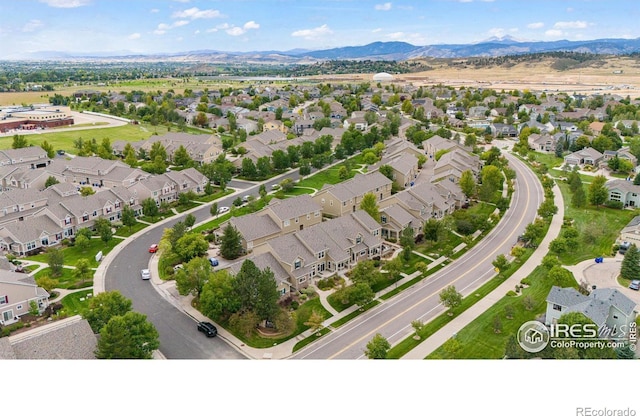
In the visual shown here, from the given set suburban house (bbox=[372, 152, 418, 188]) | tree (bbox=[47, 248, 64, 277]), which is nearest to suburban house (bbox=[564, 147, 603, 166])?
suburban house (bbox=[372, 152, 418, 188])

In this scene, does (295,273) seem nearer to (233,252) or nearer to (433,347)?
(233,252)

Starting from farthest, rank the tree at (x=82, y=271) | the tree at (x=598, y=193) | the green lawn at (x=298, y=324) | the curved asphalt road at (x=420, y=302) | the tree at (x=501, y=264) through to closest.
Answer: the tree at (x=598, y=193) → the tree at (x=501, y=264) → the tree at (x=82, y=271) → the green lawn at (x=298, y=324) → the curved asphalt road at (x=420, y=302)

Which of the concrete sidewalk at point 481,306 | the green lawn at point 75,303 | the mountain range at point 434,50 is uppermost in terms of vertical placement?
the mountain range at point 434,50

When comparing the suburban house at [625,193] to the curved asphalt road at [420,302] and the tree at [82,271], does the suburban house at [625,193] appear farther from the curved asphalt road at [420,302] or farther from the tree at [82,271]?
→ the tree at [82,271]

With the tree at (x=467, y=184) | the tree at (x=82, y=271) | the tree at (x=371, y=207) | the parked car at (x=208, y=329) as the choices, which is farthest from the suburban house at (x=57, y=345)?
the tree at (x=467, y=184)

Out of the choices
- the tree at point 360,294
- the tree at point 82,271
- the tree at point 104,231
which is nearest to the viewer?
the tree at point 360,294

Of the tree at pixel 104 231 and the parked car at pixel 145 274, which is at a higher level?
the tree at pixel 104 231

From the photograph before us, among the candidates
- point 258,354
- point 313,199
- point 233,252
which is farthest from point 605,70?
point 258,354
